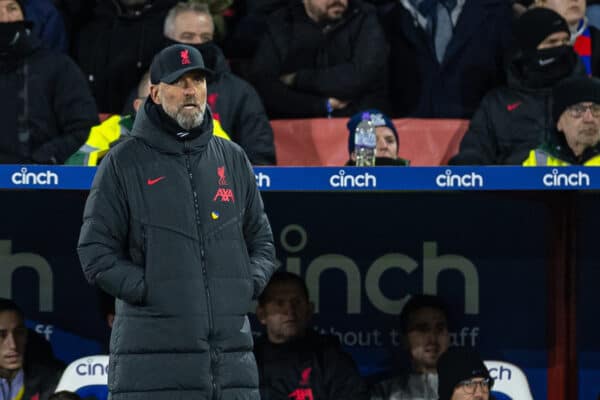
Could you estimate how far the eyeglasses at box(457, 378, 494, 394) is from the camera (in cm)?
696

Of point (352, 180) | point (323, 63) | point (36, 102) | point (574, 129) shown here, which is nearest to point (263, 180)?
point (352, 180)

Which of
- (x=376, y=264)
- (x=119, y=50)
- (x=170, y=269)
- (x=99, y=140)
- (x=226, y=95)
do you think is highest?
(x=119, y=50)

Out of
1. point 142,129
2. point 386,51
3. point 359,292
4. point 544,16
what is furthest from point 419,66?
point 142,129

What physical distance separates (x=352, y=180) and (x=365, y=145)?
731 mm

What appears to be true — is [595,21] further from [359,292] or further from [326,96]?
[359,292]

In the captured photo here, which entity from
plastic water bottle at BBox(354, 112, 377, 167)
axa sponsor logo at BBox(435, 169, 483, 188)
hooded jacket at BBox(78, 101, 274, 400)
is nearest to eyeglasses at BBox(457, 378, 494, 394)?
axa sponsor logo at BBox(435, 169, 483, 188)

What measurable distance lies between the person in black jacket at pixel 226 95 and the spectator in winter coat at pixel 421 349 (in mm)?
1154

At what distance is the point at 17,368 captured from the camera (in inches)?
296

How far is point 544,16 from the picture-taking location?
803 centimetres

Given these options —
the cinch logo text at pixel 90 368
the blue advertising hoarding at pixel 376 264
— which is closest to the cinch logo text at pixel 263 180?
the blue advertising hoarding at pixel 376 264

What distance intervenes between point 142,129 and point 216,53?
8.27 feet

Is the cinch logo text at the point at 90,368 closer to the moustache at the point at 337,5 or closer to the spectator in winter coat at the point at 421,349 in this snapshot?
the spectator in winter coat at the point at 421,349

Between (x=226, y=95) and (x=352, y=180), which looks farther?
(x=226, y=95)

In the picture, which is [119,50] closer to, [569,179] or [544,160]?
[544,160]
